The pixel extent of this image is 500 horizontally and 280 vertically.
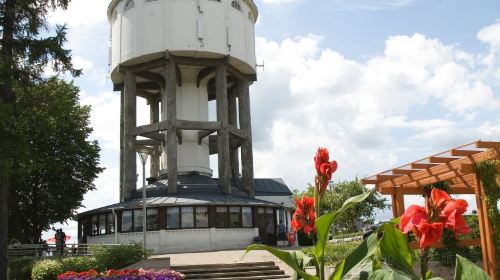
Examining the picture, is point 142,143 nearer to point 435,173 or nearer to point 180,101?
point 180,101

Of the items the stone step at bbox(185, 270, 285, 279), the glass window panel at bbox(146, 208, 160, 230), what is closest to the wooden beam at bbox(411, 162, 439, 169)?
the stone step at bbox(185, 270, 285, 279)

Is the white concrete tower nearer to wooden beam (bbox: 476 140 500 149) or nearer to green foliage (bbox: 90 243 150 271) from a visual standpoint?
green foliage (bbox: 90 243 150 271)

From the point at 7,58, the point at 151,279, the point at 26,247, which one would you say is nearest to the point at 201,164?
the point at 26,247

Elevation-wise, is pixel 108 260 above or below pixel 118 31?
below

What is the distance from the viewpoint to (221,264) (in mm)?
21797

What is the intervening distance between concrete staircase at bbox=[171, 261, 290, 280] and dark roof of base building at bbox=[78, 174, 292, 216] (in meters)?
12.6

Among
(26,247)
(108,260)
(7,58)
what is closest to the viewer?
(7,58)

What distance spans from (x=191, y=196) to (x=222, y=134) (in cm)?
465

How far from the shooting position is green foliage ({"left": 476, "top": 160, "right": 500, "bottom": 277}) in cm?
1341

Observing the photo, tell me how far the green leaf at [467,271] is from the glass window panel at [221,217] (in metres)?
32.5

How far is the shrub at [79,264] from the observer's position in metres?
21.2

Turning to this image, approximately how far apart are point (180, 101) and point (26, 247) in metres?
16.3

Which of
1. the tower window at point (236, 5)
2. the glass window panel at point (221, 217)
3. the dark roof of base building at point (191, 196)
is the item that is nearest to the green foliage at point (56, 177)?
the dark roof of base building at point (191, 196)

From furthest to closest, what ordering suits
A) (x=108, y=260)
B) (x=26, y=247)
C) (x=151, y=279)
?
(x=26, y=247), (x=108, y=260), (x=151, y=279)
